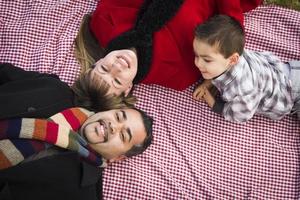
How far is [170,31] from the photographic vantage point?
2602mm

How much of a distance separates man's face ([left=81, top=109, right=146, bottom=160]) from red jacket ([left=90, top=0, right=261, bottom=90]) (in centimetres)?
39

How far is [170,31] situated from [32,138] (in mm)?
→ 965

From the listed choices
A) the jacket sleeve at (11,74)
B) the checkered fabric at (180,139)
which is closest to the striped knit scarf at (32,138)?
the jacket sleeve at (11,74)

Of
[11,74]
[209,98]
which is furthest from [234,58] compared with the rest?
[11,74]

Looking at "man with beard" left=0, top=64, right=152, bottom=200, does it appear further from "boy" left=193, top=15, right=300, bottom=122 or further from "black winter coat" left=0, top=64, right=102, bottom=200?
"boy" left=193, top=15, right=300, bottom=122

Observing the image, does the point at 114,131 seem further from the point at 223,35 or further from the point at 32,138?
the point at 223,35

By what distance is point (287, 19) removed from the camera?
2.95m

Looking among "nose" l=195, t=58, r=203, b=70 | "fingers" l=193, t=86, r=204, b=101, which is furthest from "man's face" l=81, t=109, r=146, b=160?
"fingers" l=193, t=86, r=204, b=101

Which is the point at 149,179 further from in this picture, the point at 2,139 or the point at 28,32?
the point at 28,32

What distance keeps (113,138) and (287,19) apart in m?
1.40

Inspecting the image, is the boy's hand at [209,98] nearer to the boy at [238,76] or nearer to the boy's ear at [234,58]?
the boy at [238,76]

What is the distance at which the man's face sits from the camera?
2213mm

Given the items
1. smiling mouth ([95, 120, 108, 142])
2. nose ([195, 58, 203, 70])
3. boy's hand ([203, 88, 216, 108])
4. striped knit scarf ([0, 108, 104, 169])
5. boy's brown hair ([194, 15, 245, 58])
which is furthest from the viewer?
boy's hand ([203, 88, 216, 108])

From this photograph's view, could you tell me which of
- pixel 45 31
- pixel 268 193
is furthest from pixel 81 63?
pixel 268 193
